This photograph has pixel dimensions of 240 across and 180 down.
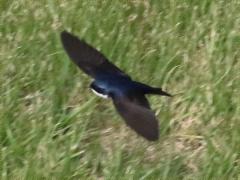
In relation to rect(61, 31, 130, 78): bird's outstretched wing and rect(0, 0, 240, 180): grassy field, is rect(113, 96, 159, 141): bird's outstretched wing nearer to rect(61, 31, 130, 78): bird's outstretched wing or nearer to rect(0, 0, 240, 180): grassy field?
rect(61, 31, 130, 78): bird's outstretched wing

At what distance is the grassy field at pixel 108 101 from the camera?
314 centimetres

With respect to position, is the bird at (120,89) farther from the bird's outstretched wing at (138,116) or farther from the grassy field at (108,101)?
the grassy field at (108,101)

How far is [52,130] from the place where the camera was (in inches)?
127

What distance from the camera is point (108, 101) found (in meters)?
3.41

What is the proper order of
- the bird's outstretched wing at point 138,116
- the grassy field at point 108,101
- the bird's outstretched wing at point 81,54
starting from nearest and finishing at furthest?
the bird's outstretched wing at point 138,116 < the bird's outstretched wing at point 81,54 < the grassy field at point 108,101

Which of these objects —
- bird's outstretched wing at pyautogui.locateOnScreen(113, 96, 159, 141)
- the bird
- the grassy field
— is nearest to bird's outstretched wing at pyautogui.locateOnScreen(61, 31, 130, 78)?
the bird

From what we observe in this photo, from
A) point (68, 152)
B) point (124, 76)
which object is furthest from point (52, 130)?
point (124, 76)

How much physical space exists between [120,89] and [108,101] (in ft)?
2.05

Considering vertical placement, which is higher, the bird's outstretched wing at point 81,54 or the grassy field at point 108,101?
the bird's outstretched wing at point 81,54

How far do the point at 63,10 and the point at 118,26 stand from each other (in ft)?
0.91

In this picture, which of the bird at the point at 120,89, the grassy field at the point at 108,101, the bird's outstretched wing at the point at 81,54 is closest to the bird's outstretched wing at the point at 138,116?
the bird at the point at 120,89

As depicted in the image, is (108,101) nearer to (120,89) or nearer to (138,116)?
(120,89)

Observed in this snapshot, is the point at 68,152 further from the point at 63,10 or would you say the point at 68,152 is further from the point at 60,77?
the point at 63,10

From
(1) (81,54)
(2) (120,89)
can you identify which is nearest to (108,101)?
(1) (81,54)
